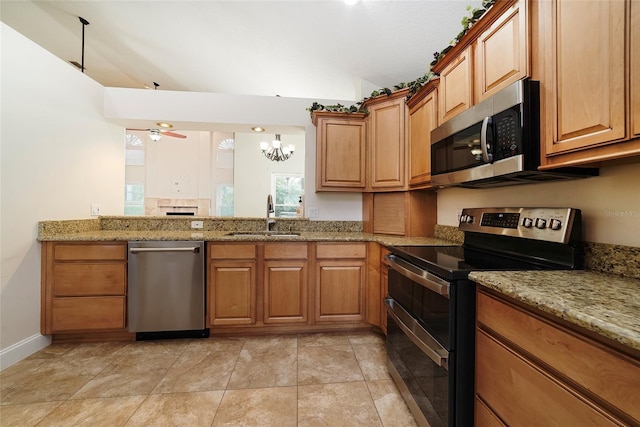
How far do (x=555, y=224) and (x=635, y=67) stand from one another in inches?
24.9

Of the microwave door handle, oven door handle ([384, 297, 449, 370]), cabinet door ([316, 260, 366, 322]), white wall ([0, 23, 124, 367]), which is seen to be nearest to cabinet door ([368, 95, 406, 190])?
cabinet door ([316, 260, 366, 322])

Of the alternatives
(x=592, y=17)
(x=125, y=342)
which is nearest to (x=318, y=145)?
(x=592, y=17)

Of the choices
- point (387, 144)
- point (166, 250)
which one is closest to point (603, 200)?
point (387, 144)

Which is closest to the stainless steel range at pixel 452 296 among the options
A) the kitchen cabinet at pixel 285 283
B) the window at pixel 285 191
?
the kitchen cabinet at pixel 285 283

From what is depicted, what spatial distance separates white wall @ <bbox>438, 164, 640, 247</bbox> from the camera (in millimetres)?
1015

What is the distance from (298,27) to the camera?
8.29 ft

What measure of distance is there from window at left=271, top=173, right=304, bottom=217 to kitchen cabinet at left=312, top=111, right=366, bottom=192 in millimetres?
4304

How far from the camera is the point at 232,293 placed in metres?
2.27

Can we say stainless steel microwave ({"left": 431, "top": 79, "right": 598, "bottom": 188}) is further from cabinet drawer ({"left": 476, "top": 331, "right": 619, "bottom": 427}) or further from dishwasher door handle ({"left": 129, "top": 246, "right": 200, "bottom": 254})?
dishwasher door handle ({"left": 129, "top": 246, "right": 200, "bottom": 254})

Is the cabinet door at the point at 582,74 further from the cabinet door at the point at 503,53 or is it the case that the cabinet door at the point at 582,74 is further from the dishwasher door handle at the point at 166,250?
the dishwasher door handle at the point at 166,250

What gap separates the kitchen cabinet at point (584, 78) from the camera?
2.59 ft

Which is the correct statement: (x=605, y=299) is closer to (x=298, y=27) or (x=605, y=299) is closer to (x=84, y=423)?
(x=84, y=423)

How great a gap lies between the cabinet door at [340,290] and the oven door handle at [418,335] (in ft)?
2.19

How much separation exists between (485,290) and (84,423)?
2060 mm
